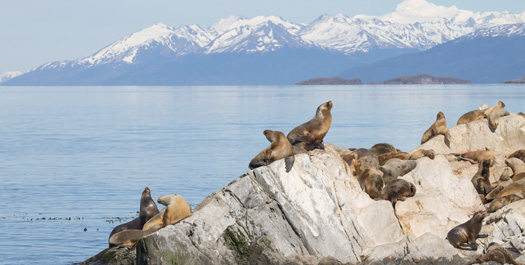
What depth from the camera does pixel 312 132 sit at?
60.3 ft

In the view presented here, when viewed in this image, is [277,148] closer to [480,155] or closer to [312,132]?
[312,132]

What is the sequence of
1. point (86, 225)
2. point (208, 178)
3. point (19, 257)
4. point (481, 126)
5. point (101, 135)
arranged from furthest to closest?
1. point (101, 135)
2. point (208, 178)
3. point (481, 126)
4. point (86, 225)
5. point (19, 257)

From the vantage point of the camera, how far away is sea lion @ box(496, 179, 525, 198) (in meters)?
18.7

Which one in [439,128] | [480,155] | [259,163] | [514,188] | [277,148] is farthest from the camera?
[439,128]

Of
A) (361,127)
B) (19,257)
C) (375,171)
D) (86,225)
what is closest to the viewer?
(375,171)

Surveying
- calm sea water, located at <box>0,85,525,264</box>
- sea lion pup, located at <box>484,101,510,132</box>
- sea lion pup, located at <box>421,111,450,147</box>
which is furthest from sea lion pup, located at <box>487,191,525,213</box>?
calm sea water, located at <box>0,85,525,264</box>

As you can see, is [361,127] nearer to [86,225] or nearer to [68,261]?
[86,225]

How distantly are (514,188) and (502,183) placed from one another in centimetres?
103

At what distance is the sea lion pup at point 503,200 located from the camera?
58.7 feet

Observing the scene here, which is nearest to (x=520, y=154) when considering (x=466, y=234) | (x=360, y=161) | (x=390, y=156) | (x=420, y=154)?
(x=420, y=154)

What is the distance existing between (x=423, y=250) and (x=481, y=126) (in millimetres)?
10801

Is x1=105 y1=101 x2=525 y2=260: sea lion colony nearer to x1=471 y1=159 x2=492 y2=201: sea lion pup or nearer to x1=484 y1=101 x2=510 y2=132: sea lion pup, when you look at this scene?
x1=471 y1=159 x2=492 y2=201: sea lion pup

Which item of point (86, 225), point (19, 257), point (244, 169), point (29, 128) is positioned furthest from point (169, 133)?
point (19, 257)

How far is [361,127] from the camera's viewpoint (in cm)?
6291
